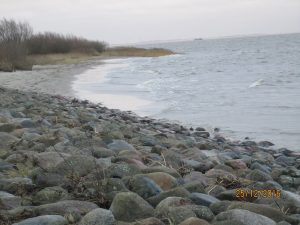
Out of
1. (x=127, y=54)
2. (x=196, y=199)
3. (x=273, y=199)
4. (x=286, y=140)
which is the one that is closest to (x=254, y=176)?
(x=273, y=199)

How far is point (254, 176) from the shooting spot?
4465 millimetres

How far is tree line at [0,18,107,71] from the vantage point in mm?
32875

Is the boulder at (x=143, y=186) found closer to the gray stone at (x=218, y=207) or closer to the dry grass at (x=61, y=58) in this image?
the gray stone at (x=218, y=207)

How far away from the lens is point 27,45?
162 ft

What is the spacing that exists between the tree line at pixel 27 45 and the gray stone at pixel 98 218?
3024 cm

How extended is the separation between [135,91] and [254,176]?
14.1m

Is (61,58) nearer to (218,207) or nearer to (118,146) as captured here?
(118,146)

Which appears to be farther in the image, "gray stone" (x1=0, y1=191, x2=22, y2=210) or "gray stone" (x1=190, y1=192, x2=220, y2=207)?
"gray stone" (x1=190, y1=192, x2=220, y2=207)

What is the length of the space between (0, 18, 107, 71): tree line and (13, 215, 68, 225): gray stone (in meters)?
30.2

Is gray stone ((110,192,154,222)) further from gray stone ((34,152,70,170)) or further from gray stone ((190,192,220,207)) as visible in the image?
gray stone ((34,152,70,170))

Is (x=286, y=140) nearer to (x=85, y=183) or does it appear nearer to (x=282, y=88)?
(x=85, y=183)

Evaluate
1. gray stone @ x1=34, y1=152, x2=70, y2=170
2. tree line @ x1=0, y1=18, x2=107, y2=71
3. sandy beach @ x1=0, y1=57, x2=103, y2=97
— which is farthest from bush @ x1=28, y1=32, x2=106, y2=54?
gray stone @ x1=34, y1=152, x2=70, y2=170
